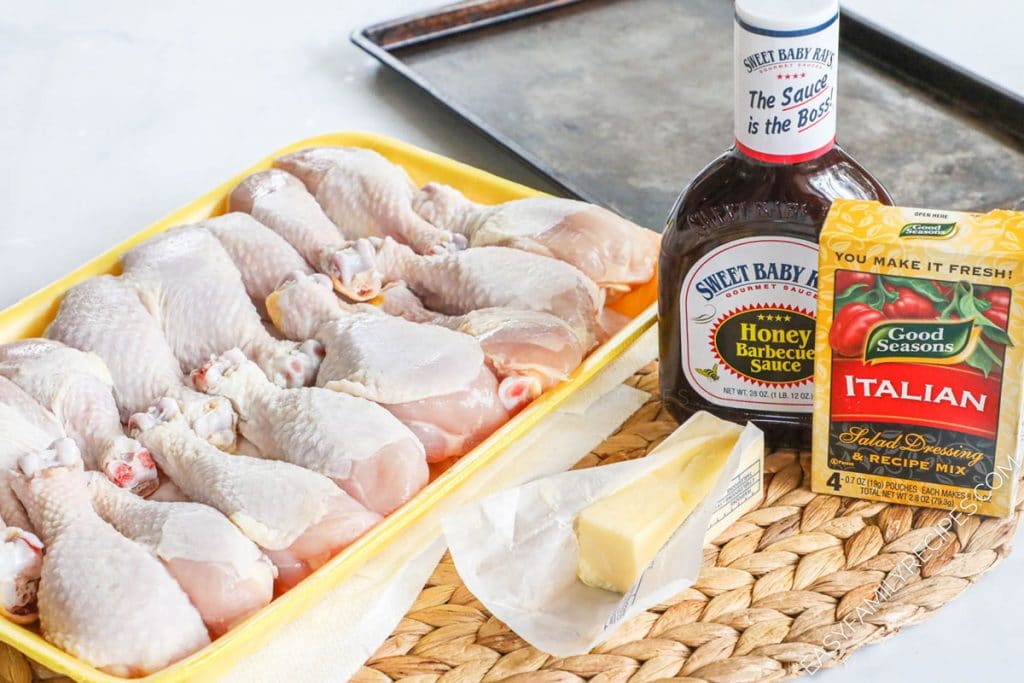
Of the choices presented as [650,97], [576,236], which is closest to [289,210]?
[576,236]

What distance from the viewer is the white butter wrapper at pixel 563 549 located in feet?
3.96

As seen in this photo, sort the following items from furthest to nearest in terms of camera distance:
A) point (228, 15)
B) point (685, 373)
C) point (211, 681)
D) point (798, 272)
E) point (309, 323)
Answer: point (228, 15) < point (309, 323) < point (685, 373) < point (798, 272) < point (211, 681)

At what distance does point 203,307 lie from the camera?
1.52m

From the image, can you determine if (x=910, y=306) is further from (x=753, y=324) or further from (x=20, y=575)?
(x=20, y=575)

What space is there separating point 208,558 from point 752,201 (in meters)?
0.60

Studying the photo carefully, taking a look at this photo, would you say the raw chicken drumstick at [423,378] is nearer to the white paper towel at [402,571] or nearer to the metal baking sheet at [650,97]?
the white paper towel at [402,571]

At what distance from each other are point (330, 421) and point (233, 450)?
0.13m

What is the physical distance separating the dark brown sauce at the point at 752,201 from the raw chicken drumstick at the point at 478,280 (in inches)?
6.8

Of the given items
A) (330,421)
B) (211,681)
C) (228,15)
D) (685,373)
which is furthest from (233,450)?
(228,15)

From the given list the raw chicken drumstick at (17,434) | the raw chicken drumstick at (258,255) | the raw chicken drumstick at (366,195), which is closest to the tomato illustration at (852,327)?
the raw chicken drumstick at (366,195)

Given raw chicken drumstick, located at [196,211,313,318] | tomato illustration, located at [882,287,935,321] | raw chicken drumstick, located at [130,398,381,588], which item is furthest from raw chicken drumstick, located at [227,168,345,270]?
tomato illustration, located at [882,287,935,321]

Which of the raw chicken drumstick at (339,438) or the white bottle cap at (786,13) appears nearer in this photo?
the white bottle cap at (786,13)

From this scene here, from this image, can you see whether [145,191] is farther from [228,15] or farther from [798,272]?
[798,272]

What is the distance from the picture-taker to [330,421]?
4.29 feet
